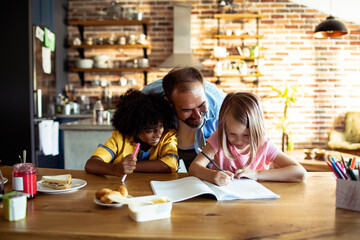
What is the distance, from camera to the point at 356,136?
4.86 metres

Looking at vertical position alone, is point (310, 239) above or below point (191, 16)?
below

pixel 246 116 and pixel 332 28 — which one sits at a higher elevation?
pixel 332 28

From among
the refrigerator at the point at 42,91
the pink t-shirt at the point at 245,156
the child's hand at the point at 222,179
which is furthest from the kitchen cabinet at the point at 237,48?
the child's hand at the point at 222,179

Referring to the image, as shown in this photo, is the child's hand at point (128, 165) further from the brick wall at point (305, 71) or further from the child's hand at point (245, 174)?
the brick wall at point (305, 71)

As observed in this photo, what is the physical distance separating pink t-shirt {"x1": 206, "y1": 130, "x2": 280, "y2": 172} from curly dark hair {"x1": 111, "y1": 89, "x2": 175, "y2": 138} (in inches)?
10.8

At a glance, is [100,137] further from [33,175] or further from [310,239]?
[310,239]

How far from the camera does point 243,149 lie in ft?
4.88

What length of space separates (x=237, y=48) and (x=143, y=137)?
396 cm

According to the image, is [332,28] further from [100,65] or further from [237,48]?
[100,65]

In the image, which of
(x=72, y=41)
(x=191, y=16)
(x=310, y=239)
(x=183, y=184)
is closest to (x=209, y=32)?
(x=191, y=16)

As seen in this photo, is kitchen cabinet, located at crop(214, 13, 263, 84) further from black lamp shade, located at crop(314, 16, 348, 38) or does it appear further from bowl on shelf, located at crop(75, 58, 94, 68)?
bowl on shelf, located at crop(75, 58, 94, 68)

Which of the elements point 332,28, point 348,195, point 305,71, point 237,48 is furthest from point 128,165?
point 305,71

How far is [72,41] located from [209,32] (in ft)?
7.02

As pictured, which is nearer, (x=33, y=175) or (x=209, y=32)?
(x=33, y=175)
